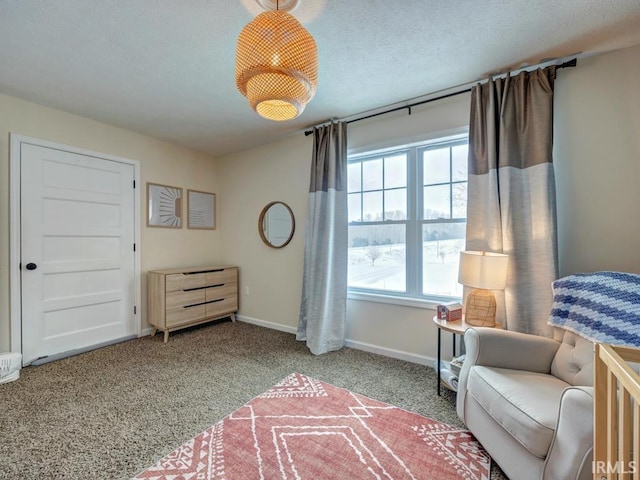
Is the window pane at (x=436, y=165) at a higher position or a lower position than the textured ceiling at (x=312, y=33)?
lower

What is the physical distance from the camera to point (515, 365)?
159 cm

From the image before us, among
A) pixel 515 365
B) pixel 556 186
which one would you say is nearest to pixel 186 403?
pixel 515 365

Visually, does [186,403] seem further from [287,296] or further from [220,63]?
[220,63]

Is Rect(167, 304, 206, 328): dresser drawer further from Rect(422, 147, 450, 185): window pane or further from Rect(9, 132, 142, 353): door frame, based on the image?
Rect(422, 147, 450, 185): window pane

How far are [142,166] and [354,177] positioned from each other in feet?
8.11

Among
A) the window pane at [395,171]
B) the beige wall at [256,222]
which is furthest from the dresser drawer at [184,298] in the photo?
the window pane at [395,171]

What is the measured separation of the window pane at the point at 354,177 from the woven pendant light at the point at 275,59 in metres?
1.79

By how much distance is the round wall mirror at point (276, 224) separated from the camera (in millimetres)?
3432

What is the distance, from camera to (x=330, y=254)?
112 inches

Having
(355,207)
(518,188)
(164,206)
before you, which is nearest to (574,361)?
(518,188)

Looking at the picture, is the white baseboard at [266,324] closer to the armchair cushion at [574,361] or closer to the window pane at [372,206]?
the window pane at [372,206]

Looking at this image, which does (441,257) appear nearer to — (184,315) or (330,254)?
(330,254)

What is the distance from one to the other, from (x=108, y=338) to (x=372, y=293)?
2.86m

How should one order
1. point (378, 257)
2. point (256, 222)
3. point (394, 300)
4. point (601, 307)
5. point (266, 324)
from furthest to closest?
point (256, 222) < point (266, 324) < point (378, 257) < point (394, 300) < point (601, 307)
